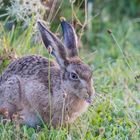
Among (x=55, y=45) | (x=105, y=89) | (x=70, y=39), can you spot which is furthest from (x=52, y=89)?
(x=105, y=89)

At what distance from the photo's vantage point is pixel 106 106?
6.85 m

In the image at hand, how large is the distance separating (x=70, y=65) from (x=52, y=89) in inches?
11.7

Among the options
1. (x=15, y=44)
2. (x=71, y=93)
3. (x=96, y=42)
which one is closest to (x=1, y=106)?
(x=71, y=93)

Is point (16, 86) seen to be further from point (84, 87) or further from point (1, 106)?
point (84, 87)

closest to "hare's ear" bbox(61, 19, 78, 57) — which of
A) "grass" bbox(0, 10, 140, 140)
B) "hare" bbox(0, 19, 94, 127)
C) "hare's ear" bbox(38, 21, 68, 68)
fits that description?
"hare" bbox(0, 19, 94, 127)

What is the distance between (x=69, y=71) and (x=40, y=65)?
46 centimetres

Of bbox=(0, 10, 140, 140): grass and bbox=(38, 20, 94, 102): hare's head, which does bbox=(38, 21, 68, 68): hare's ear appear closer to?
bbox=(38, 20, 94, 102): hare's head

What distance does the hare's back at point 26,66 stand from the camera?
665 cm

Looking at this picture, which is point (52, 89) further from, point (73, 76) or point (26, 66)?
point (26, 66)

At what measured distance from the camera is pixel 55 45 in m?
6.46

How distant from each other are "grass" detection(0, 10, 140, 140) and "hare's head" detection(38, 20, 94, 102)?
329 mm

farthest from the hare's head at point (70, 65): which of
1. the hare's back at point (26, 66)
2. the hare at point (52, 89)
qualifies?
the hare's back at point (26, 66)

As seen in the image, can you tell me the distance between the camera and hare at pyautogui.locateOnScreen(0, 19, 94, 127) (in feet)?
20.6

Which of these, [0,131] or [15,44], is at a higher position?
[15,44]
